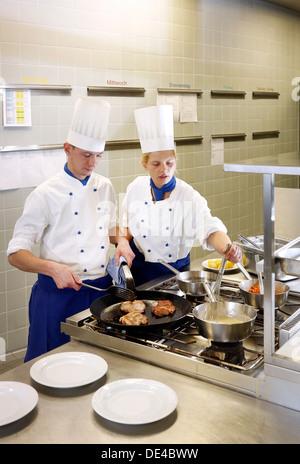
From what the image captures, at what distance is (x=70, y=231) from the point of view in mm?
2344

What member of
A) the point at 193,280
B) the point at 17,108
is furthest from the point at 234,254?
the point at 17,108

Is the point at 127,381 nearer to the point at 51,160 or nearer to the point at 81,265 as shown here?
the point at 81,265

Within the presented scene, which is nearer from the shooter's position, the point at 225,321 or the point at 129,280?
the point at 225,321

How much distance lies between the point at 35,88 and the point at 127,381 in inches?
98.6

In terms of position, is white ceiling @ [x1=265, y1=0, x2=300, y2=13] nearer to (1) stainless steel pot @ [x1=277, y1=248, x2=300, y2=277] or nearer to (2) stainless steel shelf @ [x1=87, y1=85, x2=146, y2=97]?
(2) stainless steel shelf @ [x1=87, y1=85, x2=146, y2=97]

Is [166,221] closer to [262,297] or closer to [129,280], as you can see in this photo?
[129,280]

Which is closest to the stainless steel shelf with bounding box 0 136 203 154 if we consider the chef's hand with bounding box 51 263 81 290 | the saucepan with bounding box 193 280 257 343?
the chef's hand with bounding box 51 263 81 290

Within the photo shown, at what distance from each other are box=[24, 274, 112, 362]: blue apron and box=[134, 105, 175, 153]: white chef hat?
2.94 feet

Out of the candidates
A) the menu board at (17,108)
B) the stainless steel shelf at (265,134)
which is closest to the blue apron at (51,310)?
the menu board at (17,108)

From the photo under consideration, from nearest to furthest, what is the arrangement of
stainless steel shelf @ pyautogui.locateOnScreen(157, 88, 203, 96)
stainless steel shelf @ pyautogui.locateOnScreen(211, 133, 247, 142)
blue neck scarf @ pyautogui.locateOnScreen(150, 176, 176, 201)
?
blue neck scarf @ pyautogui.locateOnScreen(150, 176, 176, 201) < stainless steel shelf @ pyautogui.locateOnScreen(157, 88, 203, 96) < stainless steel shelf @ pyautogui.locateOnScreen(211, 133, 247, 142)

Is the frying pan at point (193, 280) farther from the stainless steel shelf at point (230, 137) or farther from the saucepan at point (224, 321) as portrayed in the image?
the stainless steel shelf at point (230, 137)

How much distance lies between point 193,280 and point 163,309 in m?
0.41

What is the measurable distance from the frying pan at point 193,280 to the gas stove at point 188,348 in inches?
7.7

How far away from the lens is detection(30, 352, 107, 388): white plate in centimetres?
137
